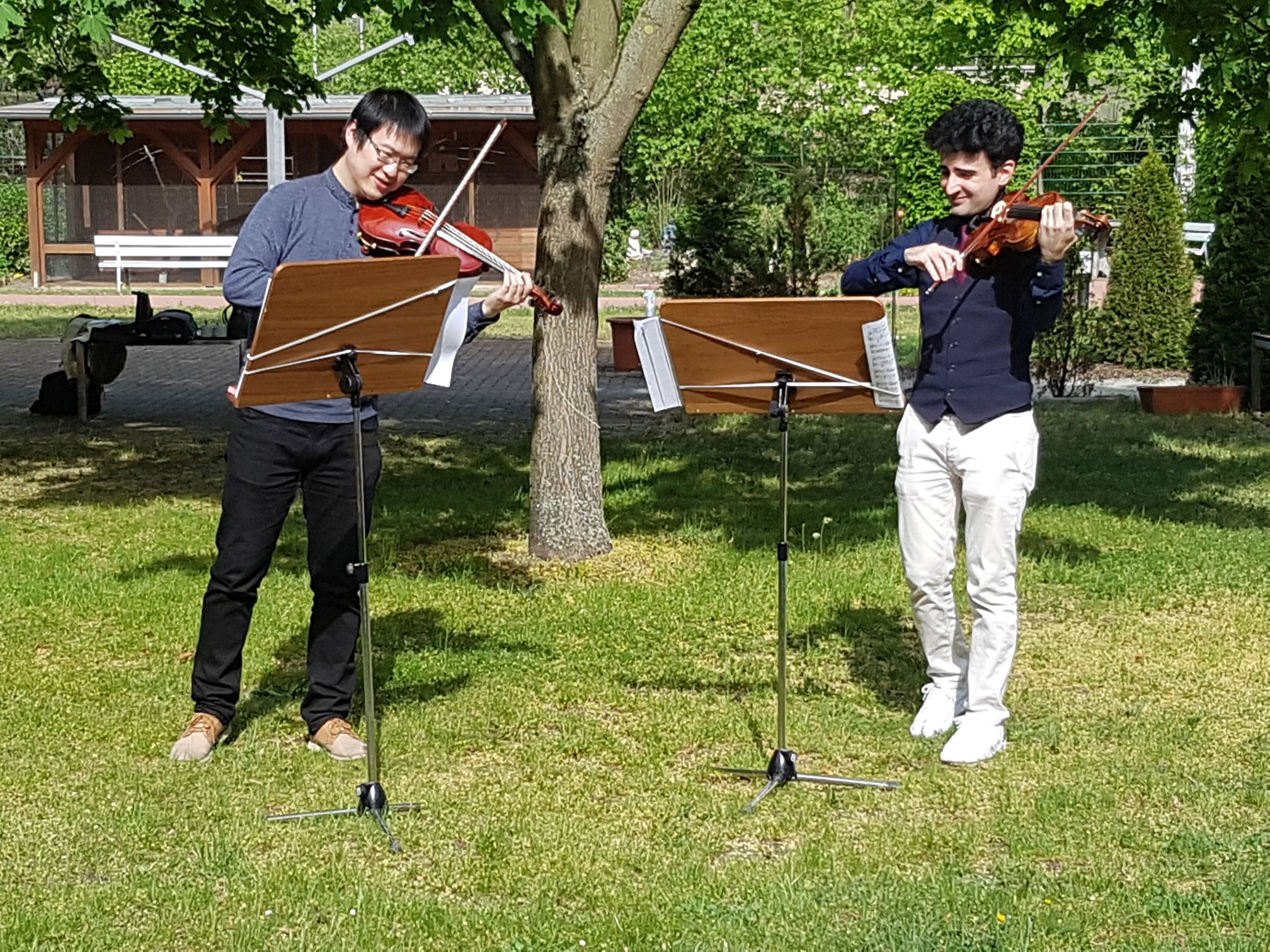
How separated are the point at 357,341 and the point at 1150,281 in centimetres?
1312

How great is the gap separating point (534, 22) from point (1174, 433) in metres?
7.27

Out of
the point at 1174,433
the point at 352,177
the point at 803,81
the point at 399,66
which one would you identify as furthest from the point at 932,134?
the point at 399,66

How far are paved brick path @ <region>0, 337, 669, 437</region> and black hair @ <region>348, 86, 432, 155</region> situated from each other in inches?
319

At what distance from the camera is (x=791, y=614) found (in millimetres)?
7402

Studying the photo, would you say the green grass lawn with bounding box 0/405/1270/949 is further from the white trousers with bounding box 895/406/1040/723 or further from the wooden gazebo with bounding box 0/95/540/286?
the wooden gazebo with bounding box 0/95/540/286

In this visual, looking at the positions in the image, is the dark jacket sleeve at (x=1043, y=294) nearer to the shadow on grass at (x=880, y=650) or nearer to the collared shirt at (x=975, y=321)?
the collared shirt at (x=975, y=321)

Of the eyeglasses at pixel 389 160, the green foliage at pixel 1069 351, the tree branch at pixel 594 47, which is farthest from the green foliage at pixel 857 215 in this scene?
the eyeglasses at pixel 389 160

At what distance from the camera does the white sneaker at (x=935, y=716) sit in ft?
18.7

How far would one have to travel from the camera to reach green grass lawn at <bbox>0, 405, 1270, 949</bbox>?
14.2 feet

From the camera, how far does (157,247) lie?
30703 mm

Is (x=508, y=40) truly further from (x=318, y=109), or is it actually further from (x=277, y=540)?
(x=318, y=109)

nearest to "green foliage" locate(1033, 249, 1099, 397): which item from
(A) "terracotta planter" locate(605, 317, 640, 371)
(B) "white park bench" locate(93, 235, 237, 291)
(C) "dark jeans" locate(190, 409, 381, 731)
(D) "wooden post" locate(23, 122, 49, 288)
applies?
(A) "terracotta planter" locate(605, 317, 640, 371)

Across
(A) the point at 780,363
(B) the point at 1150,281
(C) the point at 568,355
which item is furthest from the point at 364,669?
(B) the point at 1150,281

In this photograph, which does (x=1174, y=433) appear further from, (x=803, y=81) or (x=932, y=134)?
(x=803, y=81)
